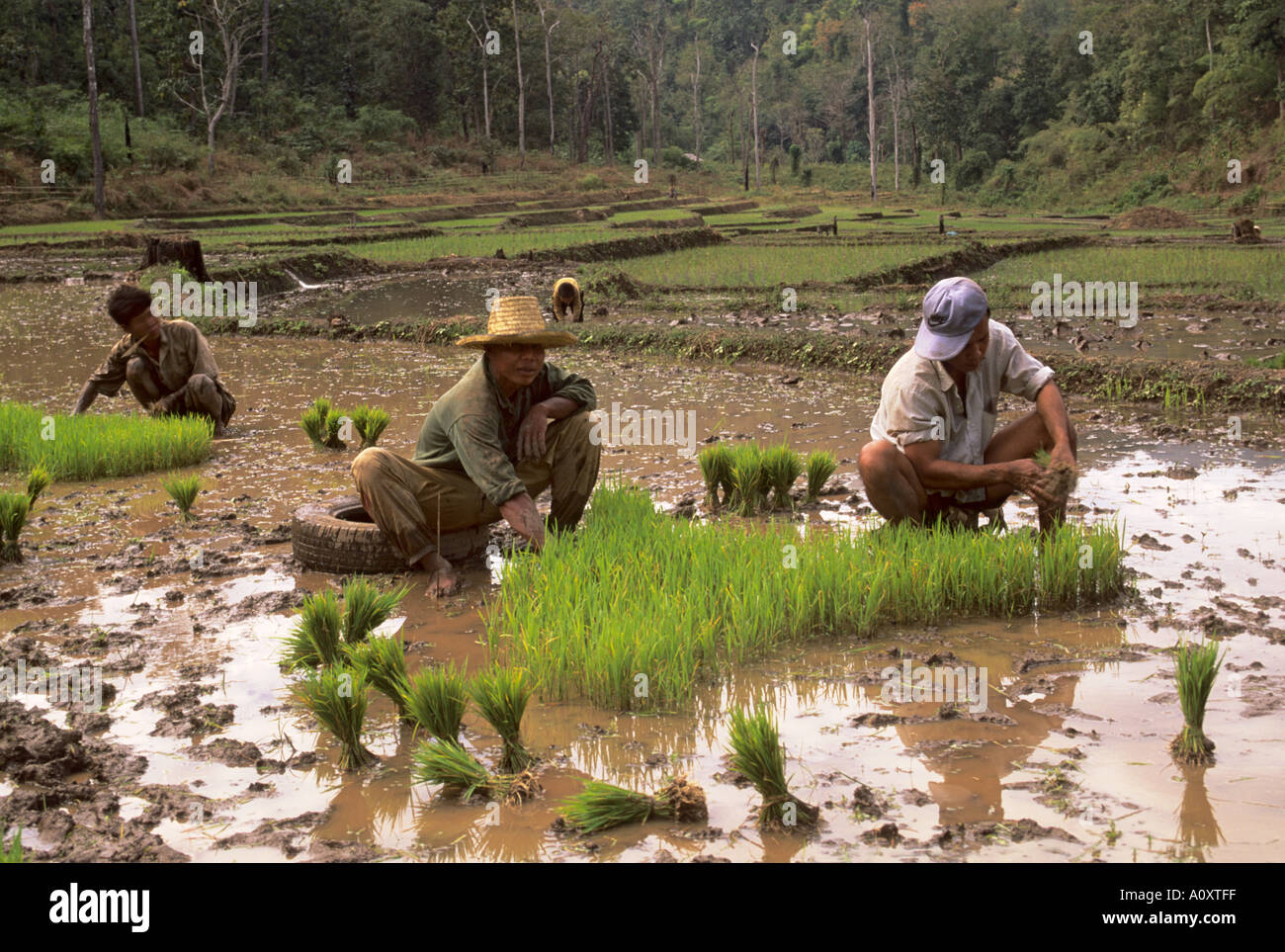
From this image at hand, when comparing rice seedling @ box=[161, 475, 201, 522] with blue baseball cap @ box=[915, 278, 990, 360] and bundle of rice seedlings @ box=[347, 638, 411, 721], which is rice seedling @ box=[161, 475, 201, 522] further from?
blue baseball cap @ box=[915, 278, 990, 360]

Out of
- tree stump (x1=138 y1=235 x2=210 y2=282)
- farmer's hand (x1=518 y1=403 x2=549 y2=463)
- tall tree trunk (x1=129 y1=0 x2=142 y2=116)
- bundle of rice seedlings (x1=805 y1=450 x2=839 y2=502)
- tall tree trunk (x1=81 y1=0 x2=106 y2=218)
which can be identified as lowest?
bundle of rice seedlings (x1=805 y1=450 x2=839 y2=502)

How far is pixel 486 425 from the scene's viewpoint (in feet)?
13.9

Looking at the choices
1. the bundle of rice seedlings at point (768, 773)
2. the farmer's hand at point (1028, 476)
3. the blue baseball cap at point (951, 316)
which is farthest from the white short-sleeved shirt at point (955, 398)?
the bundle of rice seedlings at point (768, 773)

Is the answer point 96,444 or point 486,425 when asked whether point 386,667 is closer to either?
point 486,425

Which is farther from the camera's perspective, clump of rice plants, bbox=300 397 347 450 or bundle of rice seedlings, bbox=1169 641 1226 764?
clump of rice plants, bbox=300 397 347 450

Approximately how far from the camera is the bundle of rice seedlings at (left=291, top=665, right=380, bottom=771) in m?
2.97

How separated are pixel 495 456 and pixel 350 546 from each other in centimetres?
84

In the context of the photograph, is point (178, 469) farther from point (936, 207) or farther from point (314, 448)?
point (936, 207)

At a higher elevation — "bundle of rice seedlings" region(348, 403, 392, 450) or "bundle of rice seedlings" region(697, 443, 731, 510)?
"bundle of rice seedlings" region(348, 403, 392, 450)

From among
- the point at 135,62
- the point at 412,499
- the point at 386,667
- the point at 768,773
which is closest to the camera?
the point at 768,773

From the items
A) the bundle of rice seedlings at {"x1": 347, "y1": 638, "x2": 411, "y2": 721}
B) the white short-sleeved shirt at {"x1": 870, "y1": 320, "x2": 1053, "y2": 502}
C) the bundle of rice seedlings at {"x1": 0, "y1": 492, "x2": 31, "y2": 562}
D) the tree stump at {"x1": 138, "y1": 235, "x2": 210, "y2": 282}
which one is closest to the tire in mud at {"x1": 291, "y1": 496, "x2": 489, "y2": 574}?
the bundle of rice seedlings at {"x1": 0, "y1": 492, "x2": 31, "y2": 562}

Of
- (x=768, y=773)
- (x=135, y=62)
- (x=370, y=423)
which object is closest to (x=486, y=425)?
(x=768, y=773)

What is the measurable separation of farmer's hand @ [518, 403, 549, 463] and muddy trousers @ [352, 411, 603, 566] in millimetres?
111

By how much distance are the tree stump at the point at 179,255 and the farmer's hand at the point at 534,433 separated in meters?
11.3
